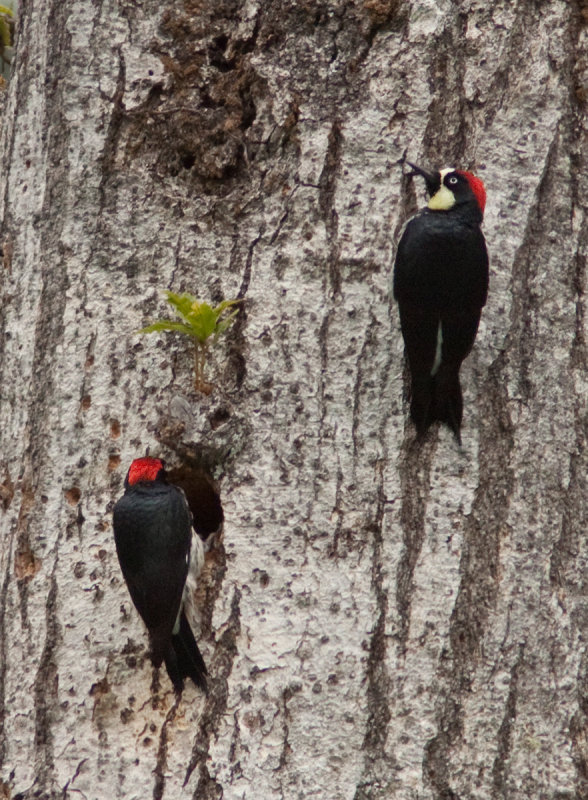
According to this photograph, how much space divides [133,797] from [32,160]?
5.42ft

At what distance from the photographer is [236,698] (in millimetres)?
2418

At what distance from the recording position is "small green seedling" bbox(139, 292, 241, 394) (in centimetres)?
241

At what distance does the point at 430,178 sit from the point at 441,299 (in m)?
0.31

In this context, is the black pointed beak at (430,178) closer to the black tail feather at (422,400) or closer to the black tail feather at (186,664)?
the black tail feather at (422,400)

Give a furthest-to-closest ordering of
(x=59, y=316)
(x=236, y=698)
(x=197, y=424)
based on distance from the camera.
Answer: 1. (x=59, y=316)
2. (x=197, y=424)
3. (x=236, y=698)

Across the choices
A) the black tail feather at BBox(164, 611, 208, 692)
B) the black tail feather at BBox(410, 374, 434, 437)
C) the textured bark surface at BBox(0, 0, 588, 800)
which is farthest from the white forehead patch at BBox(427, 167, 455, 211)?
the black tail feather at BBox(164, 611, 208, 692)

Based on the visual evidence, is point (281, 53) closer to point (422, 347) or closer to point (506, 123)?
point (506, 123)

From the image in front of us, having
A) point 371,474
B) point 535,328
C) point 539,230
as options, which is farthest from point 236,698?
point 539,230

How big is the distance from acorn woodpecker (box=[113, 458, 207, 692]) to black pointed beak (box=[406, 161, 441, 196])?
925 mm

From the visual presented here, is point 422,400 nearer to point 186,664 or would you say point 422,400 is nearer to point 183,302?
point 183,302

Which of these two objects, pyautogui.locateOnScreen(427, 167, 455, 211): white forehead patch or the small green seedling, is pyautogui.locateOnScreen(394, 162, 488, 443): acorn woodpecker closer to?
pyautogui.locateOnScreen(427, 167, 455, 211): white forehead patch

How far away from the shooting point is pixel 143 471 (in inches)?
101

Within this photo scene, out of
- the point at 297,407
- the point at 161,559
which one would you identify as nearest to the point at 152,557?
the point at 161,559

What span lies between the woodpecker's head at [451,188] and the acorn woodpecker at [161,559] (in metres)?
0.90
